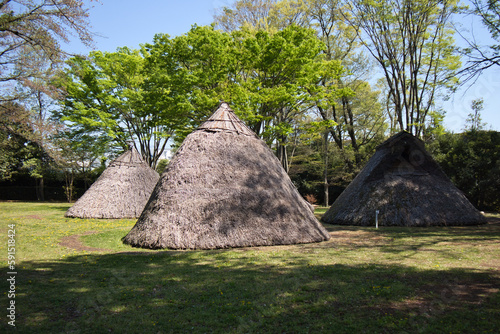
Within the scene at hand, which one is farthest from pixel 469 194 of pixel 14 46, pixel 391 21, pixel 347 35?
pixel 14 46

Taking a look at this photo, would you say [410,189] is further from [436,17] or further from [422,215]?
[436,17]

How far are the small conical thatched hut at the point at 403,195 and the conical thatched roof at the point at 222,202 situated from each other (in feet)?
16.5

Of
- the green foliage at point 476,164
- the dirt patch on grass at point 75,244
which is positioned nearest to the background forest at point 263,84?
the green foliage at point 476,164

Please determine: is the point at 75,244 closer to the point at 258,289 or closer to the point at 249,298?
the point at 258,289

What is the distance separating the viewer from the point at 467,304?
4762mm

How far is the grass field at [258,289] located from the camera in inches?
165

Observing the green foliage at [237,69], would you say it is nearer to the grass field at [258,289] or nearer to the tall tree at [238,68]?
the tall tree at [238,68]

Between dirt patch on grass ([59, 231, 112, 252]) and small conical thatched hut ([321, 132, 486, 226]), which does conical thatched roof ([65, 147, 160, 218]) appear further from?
small conical thatched hut ([321, 132, 486, 226])

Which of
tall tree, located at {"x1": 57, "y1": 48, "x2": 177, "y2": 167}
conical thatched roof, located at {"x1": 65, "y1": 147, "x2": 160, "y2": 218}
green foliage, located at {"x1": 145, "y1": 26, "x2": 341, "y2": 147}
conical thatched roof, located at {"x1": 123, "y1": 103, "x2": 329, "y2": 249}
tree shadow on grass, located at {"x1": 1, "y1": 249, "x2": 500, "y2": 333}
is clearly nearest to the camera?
tree shadow on grass, located at {"x1": 1, "y1": 249, "x2": 500, "y2": 333}

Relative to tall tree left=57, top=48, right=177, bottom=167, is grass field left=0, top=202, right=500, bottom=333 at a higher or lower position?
lower

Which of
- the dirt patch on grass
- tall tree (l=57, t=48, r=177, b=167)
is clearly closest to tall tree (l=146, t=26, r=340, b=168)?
tall tree (l=57, t=48, r=177, b=167)

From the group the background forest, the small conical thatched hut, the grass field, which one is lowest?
the grass field

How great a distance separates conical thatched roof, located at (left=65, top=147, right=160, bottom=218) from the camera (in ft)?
57.5

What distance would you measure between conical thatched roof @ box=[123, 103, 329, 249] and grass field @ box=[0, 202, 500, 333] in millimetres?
476
